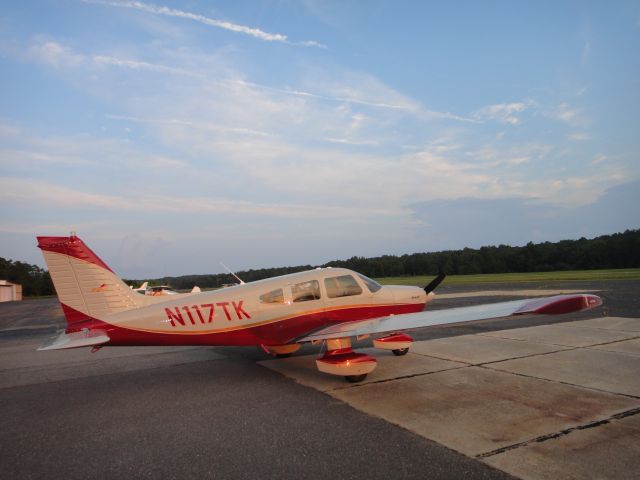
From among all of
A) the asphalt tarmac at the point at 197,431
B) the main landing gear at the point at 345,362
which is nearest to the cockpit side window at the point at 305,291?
the main landing gear at the point at 345,362

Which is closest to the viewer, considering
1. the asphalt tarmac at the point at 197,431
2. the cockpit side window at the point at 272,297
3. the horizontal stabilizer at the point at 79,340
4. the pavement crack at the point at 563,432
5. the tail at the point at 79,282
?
the asphalt tarmac at the point at 197,431

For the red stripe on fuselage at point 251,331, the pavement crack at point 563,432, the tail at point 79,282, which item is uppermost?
the tail at point 79,282

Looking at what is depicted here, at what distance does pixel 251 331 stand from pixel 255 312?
0.41m

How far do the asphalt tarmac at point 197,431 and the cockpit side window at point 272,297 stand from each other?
5.22ft

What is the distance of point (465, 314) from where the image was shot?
6.89 m

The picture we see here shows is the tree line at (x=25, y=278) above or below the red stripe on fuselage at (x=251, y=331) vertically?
above

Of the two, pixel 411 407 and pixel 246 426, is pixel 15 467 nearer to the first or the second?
pixel 246 426

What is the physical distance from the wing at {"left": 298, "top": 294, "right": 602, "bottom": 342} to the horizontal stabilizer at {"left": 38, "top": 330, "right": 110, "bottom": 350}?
3.82 meters

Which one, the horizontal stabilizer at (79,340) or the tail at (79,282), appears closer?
the horizontal stabilizer at (79,340)

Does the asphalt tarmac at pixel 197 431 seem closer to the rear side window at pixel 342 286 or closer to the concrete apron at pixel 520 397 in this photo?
the concrete apron at pixel 520 397

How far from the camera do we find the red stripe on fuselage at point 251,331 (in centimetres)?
812

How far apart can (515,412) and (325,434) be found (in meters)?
2.77

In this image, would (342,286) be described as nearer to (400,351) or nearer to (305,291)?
(305,291)

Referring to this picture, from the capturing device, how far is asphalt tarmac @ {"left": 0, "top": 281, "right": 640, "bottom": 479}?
14.8 ft
